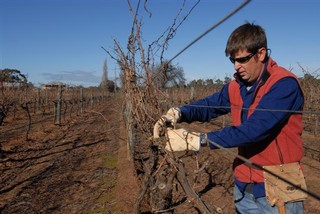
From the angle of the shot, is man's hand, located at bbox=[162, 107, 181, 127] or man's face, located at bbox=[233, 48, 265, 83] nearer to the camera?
man's face, located at bbox=[233, 48, 265, 83]

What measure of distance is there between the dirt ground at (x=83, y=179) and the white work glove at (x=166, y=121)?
1066mm

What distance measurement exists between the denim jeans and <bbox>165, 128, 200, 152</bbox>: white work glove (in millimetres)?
465

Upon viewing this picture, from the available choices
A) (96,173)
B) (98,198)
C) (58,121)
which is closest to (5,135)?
(58,121)

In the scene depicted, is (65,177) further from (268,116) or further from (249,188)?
(268,116)

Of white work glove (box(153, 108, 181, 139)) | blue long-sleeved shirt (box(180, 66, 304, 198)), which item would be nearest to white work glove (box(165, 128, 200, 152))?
blue long-sleeved shirt (box(180, 66, 304, 198))

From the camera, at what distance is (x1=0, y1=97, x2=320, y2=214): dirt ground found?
5.80 metres

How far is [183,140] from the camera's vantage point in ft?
7.13

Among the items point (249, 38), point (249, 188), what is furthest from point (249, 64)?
point (249, 188)

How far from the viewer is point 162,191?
3.09 m

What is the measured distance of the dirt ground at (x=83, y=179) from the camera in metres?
5.80

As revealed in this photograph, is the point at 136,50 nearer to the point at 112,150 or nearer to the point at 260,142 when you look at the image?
the point at 260,142

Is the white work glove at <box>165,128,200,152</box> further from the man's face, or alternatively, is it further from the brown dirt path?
the brown dirt path

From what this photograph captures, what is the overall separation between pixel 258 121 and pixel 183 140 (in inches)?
19.7

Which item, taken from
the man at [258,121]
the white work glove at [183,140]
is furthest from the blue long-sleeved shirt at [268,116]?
the white work glove at [183,140]
